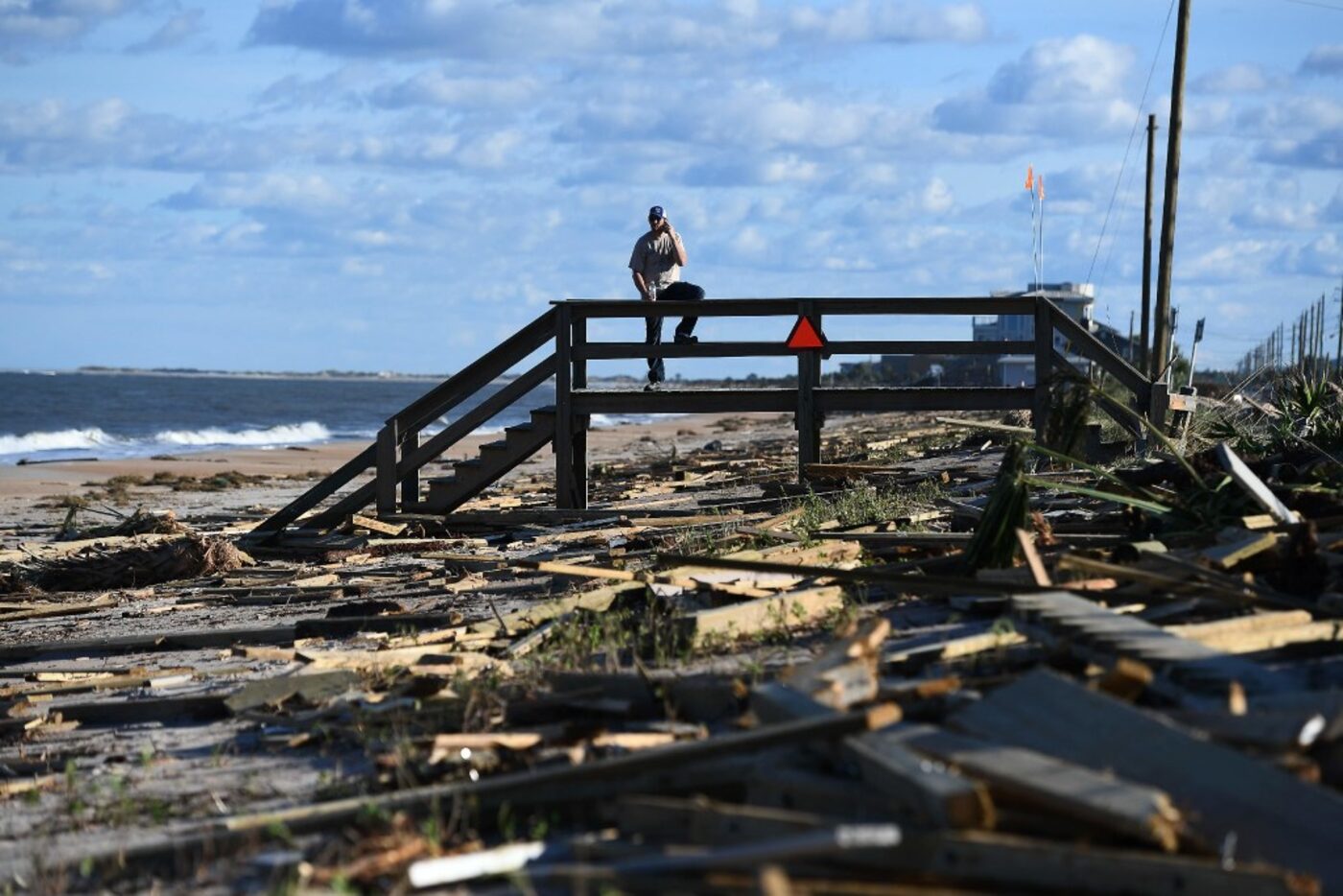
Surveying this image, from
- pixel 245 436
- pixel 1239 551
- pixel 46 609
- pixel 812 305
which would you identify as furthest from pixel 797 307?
pixel 245 436

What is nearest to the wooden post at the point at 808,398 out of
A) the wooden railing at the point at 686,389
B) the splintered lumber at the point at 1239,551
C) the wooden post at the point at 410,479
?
the wooden railing at the point at 686,389

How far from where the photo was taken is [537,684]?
623 centimetres

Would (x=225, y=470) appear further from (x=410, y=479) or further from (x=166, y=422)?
(x=166, y=422)

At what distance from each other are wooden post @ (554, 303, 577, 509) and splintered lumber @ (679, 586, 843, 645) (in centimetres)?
813

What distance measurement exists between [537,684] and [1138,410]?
33.3ft

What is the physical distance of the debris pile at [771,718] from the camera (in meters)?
3.84

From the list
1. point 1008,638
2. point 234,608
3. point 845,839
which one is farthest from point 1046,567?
point 234,608

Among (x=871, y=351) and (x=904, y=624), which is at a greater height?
(x=871, y=351)

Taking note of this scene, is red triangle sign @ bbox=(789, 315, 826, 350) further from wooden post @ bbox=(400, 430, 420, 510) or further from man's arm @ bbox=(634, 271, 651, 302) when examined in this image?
wooden post @ bbox=(400, 430, 420, 510)

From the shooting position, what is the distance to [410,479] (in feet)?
50.2

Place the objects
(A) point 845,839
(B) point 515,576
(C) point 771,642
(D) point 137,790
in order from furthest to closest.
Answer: (B) point 515,576, (C) point 771,642, (D) point 137,790, (A) point 845,839

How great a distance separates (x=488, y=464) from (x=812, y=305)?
3.26m

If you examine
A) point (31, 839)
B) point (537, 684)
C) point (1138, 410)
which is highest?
point (1138, 410)

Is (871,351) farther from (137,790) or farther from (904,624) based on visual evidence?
(137,790)
